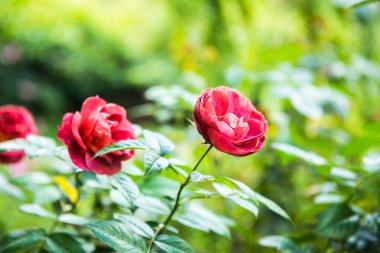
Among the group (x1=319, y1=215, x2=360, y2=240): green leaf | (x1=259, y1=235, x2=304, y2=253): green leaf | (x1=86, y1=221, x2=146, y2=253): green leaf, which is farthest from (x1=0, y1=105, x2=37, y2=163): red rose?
(x1=319, y1=215, x2=360, y2=240): green leaf

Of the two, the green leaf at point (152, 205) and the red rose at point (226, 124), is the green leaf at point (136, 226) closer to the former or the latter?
the green leaf at point (152, 205)

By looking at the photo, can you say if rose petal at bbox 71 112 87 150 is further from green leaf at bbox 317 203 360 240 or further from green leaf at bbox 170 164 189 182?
green leaf at bbox 317 203 360 240

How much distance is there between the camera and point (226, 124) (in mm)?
592

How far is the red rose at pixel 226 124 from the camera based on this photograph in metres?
0.59

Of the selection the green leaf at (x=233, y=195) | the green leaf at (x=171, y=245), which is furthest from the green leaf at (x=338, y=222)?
the green leaf at (x=171, y=245)

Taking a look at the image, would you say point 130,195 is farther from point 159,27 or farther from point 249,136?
Answer: point 159,27

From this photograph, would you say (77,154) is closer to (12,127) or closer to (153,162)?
(153,162)

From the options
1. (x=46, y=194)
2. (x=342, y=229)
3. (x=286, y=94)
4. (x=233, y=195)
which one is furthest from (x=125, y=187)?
(x=286, y=94)

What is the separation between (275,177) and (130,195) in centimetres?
85

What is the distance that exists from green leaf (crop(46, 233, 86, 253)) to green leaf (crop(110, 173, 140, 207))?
17 cm

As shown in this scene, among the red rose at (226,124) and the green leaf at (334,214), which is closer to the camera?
the red rose at (226,124)

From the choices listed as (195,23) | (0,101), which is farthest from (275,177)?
(0,101)

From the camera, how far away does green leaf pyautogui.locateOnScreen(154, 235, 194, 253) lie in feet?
2.05

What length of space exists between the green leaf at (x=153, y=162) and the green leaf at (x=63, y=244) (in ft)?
0.87
